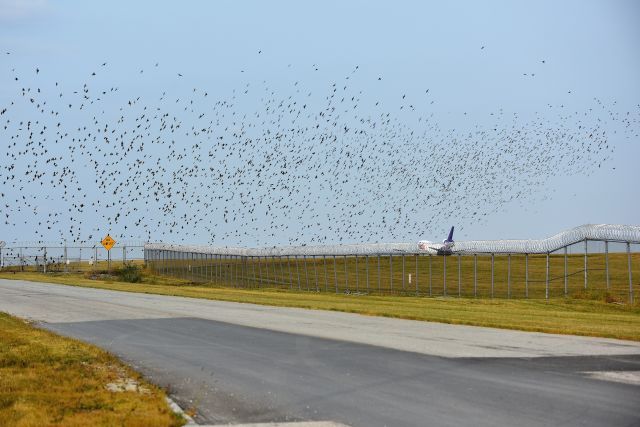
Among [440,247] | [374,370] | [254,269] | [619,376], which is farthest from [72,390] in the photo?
[254,269]

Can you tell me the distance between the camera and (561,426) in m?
10.8

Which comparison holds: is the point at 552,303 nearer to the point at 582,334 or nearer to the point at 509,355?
the point at 582,334

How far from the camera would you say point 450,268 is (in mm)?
82250

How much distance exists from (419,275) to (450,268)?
585cm

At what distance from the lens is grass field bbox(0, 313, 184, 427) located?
471 inches

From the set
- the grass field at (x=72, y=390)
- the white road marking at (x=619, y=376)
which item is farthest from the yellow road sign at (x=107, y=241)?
the white road marking at (x=619, y=376)

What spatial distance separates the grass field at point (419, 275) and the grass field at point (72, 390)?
38052 millimetres

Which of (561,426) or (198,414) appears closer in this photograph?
(561,426)

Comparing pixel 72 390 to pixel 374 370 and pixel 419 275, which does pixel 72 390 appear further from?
pixel 419 275

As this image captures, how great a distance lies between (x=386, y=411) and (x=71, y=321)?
21.1 meters

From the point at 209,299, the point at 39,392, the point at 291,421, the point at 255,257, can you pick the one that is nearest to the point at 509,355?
the point at 291,421

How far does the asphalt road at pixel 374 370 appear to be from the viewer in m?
12.0

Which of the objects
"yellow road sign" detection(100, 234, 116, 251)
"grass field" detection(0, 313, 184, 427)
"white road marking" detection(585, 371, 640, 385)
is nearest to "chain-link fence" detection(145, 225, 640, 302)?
"yellow road sign" detection(100, 234, 116, 251)

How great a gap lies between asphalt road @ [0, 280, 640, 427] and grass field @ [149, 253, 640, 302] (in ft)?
103
